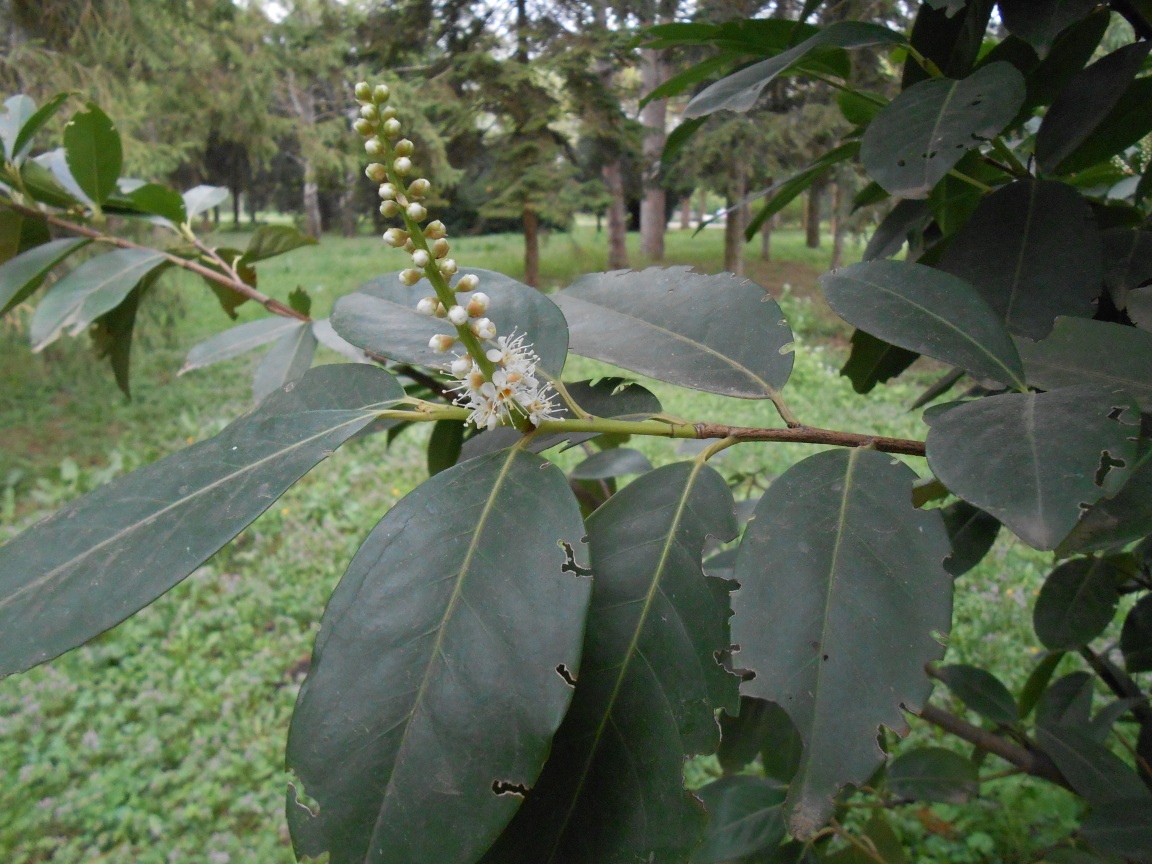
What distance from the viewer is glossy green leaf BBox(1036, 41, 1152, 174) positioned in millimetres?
667

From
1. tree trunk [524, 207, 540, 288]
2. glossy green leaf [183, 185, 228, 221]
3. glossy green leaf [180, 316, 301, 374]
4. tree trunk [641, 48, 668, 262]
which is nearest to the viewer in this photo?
glossy green leaf [180, 316, 301, 374]

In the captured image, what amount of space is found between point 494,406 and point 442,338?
0.21 ft

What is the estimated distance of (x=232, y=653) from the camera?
2.85 metres

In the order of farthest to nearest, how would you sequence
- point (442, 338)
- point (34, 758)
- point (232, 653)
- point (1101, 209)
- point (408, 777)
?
1. point (232, 653)
2. point (34, 758)
3. point (1101, 209)
4. point (442, 338)
5. point (408, 777)

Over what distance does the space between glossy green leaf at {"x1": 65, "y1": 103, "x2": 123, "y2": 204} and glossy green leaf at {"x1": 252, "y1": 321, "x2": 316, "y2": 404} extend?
0.99 feet

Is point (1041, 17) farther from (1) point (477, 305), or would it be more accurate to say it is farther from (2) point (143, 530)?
(2) point (143, 530)

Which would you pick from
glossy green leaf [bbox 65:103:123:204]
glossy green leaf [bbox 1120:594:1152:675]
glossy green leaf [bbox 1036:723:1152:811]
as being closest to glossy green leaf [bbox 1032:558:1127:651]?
A: glossy green leaf [bbox 1120:594:1152:675]

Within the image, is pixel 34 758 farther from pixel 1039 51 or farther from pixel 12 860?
pixel 1039 51

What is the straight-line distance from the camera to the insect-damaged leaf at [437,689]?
405mm

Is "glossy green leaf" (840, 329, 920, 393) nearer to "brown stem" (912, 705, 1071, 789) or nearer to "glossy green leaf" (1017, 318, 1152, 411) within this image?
"glossy green leaf" (1017, 318, 1152, 411)

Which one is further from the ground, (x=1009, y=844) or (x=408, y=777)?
(x=408, y=777)

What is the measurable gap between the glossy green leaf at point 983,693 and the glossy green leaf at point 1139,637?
264 millimetres

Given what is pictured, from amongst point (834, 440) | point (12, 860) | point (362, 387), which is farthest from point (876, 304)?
point (12, 860)

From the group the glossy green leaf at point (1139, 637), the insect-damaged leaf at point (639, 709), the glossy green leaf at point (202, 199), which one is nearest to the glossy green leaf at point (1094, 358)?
the insect-damaged leaf at point (639, 709)
